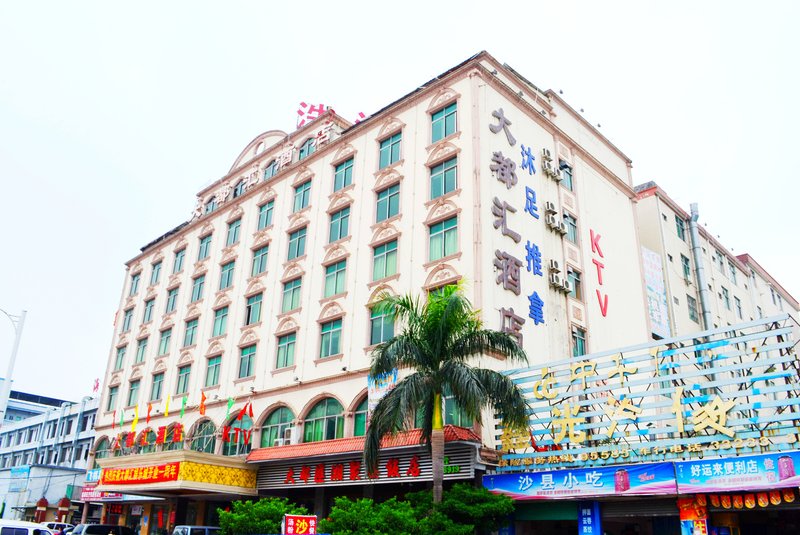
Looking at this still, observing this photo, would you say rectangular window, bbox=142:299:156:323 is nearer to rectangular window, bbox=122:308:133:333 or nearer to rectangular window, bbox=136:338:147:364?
rectangular window, bbox=136:338:147:364

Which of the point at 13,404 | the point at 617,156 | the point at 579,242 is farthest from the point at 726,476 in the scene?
the point at 13,404

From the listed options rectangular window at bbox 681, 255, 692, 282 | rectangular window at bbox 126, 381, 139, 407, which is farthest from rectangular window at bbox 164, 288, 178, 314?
rectangular window at bbox 681, 255, 692, 282

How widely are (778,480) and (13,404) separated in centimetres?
8348

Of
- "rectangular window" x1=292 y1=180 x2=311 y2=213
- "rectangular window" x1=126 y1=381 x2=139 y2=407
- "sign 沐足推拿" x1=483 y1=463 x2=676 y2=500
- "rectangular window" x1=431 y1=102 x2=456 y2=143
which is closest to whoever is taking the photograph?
"sign 沐足推拿" x1=483 y1=463 x2=676 y2=500

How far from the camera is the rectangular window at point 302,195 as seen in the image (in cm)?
3225

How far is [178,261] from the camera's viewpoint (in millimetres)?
39938

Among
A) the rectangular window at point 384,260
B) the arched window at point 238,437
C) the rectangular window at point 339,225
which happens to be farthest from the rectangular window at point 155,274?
the rectangular window at point 384,260

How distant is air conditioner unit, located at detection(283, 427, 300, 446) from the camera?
26806mm

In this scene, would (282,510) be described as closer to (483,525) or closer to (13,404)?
(483,525)

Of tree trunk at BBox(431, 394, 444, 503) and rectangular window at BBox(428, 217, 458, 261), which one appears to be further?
rectangular window at BBox(428, 217, 458, 261)

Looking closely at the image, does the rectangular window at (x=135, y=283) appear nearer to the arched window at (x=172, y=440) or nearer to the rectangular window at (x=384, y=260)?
the arched window at (x=172, y=440)

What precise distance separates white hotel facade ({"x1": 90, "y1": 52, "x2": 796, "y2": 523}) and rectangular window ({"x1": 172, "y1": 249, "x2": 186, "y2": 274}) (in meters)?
2.25

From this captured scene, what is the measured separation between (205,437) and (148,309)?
12041 millimetres

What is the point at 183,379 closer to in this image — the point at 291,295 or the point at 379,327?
the point at 291,295
